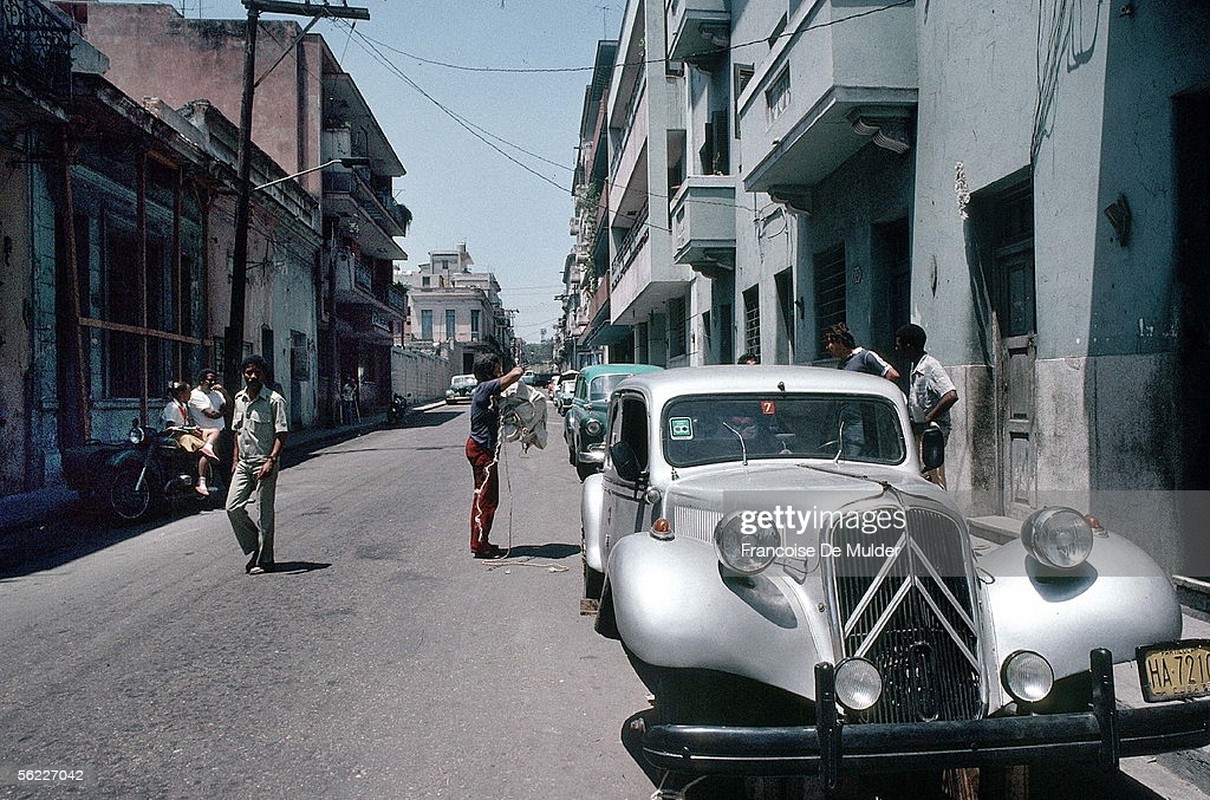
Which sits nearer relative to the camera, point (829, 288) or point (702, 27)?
point (829, 288)

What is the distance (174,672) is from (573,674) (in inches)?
86.2

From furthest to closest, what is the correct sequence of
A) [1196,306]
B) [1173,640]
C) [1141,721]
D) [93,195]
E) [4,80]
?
1. [93,195]
2. [4,80]
3. [1196,306]
4. [1173,640]
5. [1141,721]

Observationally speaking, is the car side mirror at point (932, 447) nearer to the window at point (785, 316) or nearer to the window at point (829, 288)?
the window at point (829, 288)

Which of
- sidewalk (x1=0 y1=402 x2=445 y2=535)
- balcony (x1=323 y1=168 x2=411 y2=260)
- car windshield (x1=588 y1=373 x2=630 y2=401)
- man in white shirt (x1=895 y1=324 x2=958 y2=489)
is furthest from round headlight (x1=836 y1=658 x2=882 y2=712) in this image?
balcony (x1=323 y1=168 x2=411 y2=260)

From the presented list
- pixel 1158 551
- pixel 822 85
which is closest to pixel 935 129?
pixel 822 85

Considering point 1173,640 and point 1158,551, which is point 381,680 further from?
point 1158,551

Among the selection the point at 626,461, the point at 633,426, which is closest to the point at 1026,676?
the point at 626,461

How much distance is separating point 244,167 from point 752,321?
35.1 ft

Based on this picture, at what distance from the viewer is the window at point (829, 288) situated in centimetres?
1362

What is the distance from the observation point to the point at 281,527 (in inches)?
404

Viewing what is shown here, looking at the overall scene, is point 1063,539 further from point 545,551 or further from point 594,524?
point 545,551

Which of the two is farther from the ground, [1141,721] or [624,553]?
[624,553]

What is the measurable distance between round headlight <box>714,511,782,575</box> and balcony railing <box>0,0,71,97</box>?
12526 mm

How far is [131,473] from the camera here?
36.6 feet
